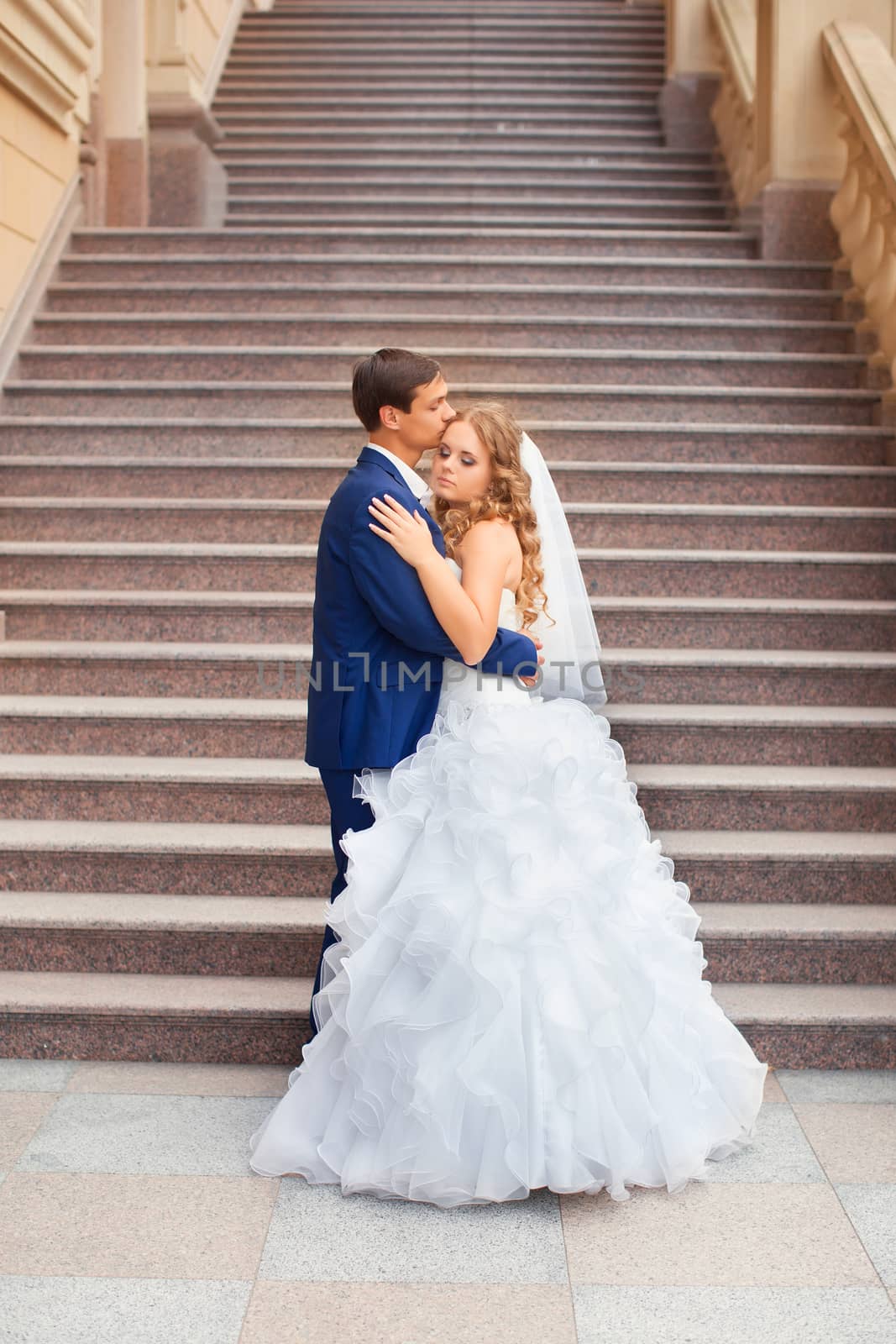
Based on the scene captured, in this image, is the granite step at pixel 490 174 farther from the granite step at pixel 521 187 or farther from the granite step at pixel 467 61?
the granite step at pixel 467 61

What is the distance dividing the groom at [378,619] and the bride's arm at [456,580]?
0.11ft

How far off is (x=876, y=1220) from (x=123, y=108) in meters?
7.41

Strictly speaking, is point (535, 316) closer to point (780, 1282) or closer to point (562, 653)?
point (562, 653)

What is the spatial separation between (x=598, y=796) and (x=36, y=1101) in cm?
165

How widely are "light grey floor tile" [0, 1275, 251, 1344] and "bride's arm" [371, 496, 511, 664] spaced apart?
1.38 m

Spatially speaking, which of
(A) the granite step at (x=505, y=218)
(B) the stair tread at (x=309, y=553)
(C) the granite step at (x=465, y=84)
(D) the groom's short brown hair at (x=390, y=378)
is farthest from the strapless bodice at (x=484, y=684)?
(C) the granite step at (x=465, y=84)

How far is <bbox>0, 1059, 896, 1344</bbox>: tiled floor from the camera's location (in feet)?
7.50

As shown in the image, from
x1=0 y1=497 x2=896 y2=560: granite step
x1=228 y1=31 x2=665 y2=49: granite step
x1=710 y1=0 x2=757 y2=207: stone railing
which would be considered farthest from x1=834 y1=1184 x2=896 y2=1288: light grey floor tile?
x1=228 y1=31 x2=665 y2=49: granite step

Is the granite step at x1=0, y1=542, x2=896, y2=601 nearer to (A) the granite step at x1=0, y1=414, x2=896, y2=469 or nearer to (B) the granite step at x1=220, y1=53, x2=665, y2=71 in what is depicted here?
(A) the granite step at x1=0, y1=414, x2=896, y2=469

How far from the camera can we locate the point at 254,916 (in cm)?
362

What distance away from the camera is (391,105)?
9.05 metres

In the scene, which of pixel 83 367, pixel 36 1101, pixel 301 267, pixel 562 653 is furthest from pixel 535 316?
pixel 36 1101

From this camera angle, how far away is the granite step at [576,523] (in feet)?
16.8

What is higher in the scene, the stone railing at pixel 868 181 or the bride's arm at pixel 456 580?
the stone railing at pixel 868 181
